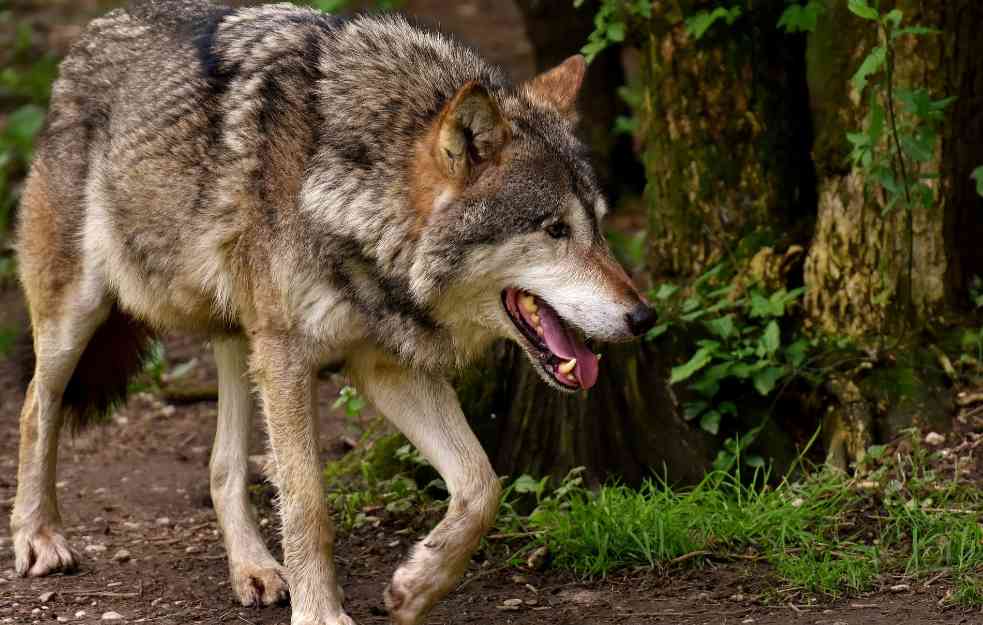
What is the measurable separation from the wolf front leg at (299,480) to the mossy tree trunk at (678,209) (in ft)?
3.97

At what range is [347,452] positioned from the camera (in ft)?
20.4

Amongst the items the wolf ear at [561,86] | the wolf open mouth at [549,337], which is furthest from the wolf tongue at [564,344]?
the wolf ear at [561,86]

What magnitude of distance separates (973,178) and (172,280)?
2.83 metres

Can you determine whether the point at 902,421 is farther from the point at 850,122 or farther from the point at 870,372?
the point at 850,122

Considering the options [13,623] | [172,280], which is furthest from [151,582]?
[172,280]

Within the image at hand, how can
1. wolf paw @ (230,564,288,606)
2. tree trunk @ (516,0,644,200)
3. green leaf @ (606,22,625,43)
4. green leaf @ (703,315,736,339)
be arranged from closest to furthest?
wolf paw @ (230,564,288,606) < green leaf @ (703,315,736,339) < green leaf @ (606,22,625,43) < tree trunk @ (516,0,644,200)

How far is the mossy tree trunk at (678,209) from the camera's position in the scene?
17.1ft

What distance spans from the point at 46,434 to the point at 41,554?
46 centimetres

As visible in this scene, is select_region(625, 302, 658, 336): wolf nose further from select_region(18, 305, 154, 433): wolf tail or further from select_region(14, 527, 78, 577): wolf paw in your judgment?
select_region(14, 527, 78, 577): wolf paw

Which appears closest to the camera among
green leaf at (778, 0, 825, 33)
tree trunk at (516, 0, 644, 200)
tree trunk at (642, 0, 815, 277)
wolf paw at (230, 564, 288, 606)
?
wolf paw at (230, 564, 288, 606)

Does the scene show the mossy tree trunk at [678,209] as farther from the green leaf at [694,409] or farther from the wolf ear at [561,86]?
the wolf ear at [561,86]

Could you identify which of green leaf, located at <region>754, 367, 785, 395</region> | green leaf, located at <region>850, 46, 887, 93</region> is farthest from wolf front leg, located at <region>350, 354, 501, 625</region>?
green leaf, located at <region>850, 46, 887, 93</region>

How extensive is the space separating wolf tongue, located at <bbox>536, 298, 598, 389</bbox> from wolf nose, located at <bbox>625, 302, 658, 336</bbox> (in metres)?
0.23

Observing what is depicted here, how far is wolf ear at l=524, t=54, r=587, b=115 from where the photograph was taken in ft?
14.4
